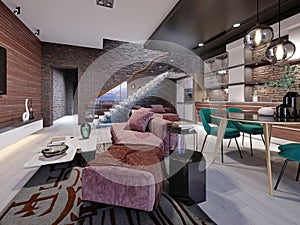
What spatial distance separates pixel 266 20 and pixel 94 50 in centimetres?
603

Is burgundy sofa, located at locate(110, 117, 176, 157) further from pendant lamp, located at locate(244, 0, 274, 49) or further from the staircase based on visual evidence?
the staircase

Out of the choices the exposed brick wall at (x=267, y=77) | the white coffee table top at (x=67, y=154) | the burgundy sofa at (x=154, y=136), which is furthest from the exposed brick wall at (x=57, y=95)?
the exposed brick wall at (x=267, y=77)

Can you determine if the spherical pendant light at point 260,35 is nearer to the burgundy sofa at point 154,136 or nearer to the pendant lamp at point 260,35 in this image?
the pendant lamp at point 260,35

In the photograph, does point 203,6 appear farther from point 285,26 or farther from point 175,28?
point 285,26

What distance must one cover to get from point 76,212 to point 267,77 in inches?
215

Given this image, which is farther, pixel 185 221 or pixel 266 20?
pixel 266 20

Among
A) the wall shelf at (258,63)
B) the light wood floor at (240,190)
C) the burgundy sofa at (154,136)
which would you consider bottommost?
the light wood floor at (240,190)

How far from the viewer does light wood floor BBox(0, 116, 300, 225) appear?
1468 millimetres

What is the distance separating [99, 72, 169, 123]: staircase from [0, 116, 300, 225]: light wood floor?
3.67 m

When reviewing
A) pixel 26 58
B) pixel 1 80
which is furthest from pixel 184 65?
pixel 1 80

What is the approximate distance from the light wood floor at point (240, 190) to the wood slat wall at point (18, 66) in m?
1.63

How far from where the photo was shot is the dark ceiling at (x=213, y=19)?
3475 millimetres

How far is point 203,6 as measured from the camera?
3506 millimetres

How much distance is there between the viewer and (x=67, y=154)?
7.09 feet
